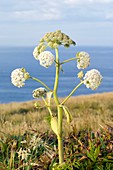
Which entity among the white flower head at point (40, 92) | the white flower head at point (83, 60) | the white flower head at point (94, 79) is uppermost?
the white flower head at point (83, 60)

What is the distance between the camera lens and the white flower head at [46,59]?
3771 millimetres

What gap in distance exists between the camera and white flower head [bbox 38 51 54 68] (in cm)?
377

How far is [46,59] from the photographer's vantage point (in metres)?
3.78

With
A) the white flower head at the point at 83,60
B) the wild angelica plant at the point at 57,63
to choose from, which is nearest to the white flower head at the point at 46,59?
the wild angelica plant at the point at 57,63

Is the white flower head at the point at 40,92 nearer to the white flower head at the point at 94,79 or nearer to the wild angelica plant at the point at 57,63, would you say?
the wild angelica plant at the point at 57,63

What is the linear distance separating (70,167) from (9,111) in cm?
951

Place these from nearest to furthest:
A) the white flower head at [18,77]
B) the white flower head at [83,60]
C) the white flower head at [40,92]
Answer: the white flower head at [83,60] < the white flower head at [18,77] < the white flower head at [40,92]

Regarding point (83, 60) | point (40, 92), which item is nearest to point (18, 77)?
point (40, 92)

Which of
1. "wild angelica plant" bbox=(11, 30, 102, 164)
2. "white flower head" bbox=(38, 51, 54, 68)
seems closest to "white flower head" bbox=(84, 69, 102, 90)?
"wild angelica plant" bbox=(11, 30, 102, 164)

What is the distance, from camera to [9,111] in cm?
1379

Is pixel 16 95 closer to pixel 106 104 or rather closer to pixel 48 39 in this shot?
pixel 106 104

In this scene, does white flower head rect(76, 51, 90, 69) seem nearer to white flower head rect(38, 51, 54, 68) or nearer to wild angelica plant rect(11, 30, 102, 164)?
wild angelica plant rect(11, 30, 102, 164)

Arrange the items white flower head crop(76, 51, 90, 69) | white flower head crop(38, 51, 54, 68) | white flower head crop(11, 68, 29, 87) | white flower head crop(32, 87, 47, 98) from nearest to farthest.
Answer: white flower head crop(38, 51, 54, 68) → white flower head crop(76, 51, 90, 69) → white flower head crop(11, 68, 29, 87) → white flower head crop(32, 87, 47, 98)

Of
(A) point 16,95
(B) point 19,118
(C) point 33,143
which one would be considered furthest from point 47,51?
(A) point 16,95
